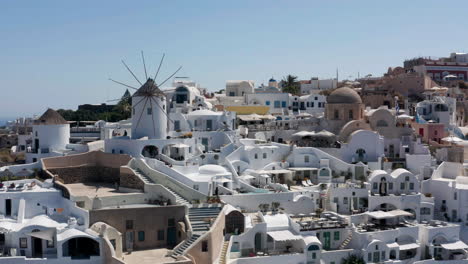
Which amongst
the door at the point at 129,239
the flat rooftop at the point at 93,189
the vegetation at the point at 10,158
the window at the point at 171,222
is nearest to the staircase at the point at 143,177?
the flat rooftop at the point at 93,189

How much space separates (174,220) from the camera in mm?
34750

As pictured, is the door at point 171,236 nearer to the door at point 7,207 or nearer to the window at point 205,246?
the window at point 205,246

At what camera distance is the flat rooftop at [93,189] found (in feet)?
122

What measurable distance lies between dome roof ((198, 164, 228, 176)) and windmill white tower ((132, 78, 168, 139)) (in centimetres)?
564

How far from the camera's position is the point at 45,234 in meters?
31.7

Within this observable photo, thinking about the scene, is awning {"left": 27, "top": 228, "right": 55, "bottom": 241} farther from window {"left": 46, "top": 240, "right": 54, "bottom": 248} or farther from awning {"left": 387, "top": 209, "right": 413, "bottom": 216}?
awning {"left": 387, "top": 209, "right": 413, "bottom": 216}

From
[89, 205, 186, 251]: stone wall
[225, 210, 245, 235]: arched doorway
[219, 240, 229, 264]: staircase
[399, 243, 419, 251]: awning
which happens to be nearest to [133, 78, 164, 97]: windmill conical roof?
[89, 205, 186, 251]: stone wall

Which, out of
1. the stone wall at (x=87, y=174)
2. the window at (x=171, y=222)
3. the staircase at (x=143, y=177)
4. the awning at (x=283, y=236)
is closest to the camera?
the window at (x=171, y=222)

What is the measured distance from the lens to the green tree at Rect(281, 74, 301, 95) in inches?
→ 3081

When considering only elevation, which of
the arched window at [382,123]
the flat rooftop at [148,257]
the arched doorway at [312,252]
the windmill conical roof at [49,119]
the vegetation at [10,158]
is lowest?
the arched doorway at [312,252]

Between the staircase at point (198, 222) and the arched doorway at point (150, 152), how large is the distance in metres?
9.44

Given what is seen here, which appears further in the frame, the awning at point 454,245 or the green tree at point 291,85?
the green tree at point 291,85

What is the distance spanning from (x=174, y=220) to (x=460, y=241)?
20365 mm

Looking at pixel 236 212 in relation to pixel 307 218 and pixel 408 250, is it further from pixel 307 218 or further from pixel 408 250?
pixel 408 250
